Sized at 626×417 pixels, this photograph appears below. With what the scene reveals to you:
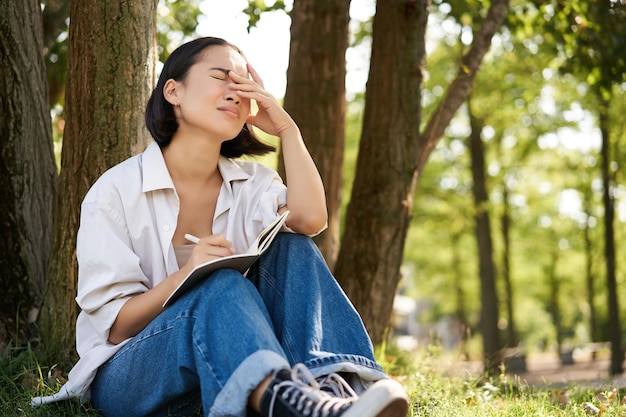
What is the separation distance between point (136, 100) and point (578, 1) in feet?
16.7

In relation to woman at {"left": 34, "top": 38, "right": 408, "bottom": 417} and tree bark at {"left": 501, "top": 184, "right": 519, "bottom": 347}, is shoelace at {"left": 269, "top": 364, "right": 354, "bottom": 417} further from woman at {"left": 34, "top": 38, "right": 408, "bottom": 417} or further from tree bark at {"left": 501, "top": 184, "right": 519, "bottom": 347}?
tree bark at {"left": 501, "top": 184, "right": 519, "bottom": 347}

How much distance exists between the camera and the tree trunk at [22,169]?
156 inches

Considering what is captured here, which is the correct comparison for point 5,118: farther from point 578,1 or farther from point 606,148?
point 606,148

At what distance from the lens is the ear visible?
9.92ft

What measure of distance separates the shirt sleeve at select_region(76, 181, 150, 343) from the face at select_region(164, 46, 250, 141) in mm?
478

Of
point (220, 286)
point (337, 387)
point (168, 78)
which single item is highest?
point (168, 78)

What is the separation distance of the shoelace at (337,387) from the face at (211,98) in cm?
106

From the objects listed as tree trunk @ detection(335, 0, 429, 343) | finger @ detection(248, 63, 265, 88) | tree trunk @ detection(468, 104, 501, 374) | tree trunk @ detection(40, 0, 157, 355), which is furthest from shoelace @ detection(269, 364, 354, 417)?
tree trunk @ detection(468, 104, 501, 374)

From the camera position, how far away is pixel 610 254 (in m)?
12.9

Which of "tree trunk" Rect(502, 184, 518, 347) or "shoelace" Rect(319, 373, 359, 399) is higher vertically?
"shoelace" Rect(319, 373, 359, 399)

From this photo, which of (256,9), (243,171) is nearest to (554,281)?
(256,9)

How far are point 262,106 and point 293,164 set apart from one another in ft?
0.90

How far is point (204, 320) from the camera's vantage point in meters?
2.34

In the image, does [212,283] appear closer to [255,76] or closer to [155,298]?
[155,298]
